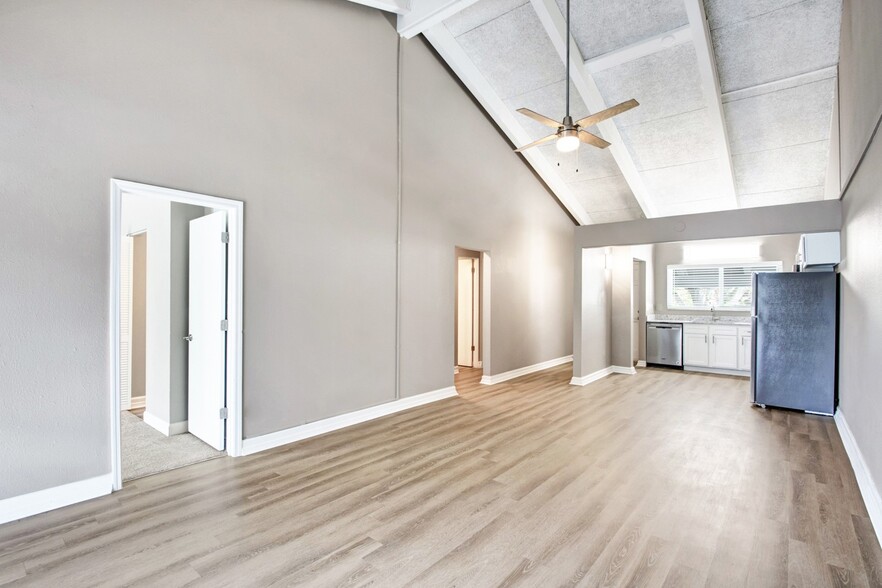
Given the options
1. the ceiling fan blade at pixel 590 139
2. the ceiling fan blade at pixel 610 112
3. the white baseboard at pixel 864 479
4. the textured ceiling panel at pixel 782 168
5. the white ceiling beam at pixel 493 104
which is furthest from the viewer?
the textured ceiling panel at pixel 782 168

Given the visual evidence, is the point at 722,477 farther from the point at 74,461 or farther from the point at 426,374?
the point at 74,461

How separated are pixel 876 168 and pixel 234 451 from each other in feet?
15.9

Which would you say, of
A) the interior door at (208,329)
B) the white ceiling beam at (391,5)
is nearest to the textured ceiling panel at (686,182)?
the white ceiling beam at (391,5)

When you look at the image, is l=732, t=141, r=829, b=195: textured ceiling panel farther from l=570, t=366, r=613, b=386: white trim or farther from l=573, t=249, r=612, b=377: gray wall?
l=570, t=366, r=613, b=386: white trim

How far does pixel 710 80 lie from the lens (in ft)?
15.8

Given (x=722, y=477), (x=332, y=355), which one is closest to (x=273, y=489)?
(x=332, y=355)

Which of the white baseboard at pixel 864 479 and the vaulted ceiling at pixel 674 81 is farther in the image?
the vaulted ceiling at pixel 674 81

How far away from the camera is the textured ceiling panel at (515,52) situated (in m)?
4.91

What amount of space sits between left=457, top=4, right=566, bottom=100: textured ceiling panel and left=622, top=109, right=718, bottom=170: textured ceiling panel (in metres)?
1.43

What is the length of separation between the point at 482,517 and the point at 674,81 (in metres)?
5.12

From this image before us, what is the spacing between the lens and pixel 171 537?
2.37 m

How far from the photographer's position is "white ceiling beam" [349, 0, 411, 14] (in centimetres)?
429

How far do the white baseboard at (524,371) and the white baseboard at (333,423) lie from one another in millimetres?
1092

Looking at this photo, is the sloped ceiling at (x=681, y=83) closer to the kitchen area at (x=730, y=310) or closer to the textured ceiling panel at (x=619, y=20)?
the textured ceiling panel at (x=619, y=20)
